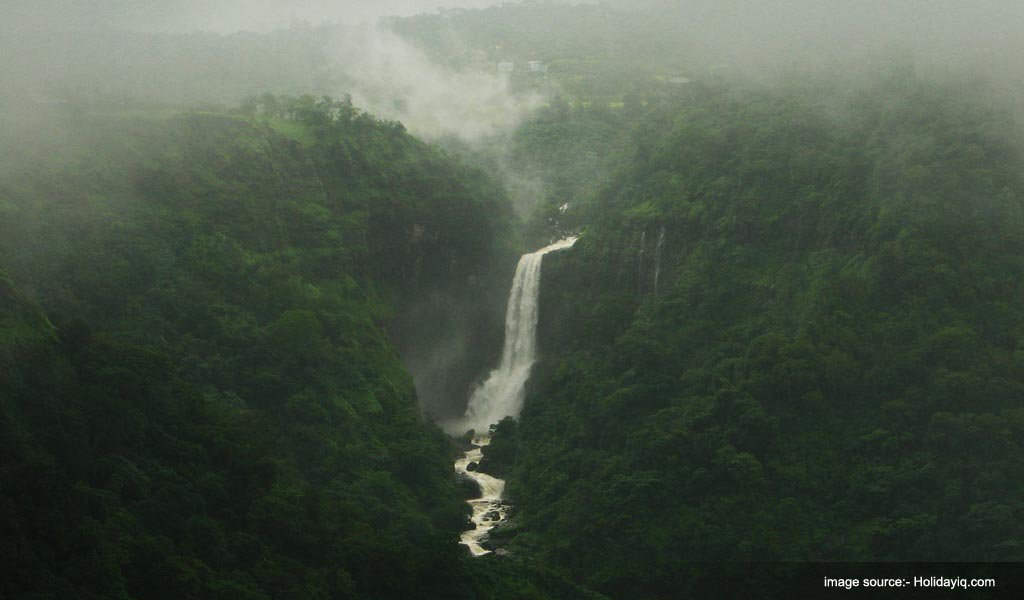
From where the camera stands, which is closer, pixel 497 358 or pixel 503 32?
pixel 497 358

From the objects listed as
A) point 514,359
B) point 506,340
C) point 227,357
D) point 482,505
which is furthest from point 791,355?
point 227,357

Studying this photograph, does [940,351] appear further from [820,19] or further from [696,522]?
[820,19]

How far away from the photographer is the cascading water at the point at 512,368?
3930 inches

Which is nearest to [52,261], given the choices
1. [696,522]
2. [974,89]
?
[696,522]

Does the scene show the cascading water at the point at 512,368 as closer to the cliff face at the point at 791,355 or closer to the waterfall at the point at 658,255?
the cliff face at the point at 791,355

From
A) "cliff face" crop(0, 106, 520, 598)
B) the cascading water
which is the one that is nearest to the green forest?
"cliff face" crop(0, 106, 520, 598)

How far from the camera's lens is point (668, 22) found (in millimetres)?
164500

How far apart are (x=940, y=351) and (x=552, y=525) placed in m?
22.0

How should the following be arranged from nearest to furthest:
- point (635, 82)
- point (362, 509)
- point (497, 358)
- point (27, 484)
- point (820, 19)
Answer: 1. point (27, 484)
2. point (362, 509)
3. point (497, 358)
4. point (820, 19)
5. point (635, 82)

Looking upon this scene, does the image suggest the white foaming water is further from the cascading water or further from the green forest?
the green forest

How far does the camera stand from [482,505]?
285 ft

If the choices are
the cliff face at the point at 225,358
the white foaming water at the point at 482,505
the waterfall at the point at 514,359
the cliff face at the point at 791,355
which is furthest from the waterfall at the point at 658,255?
the white foaming water at the point at 482,505

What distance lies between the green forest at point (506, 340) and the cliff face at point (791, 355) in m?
0.21

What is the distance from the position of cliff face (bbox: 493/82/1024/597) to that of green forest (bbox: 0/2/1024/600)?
0.69ft
